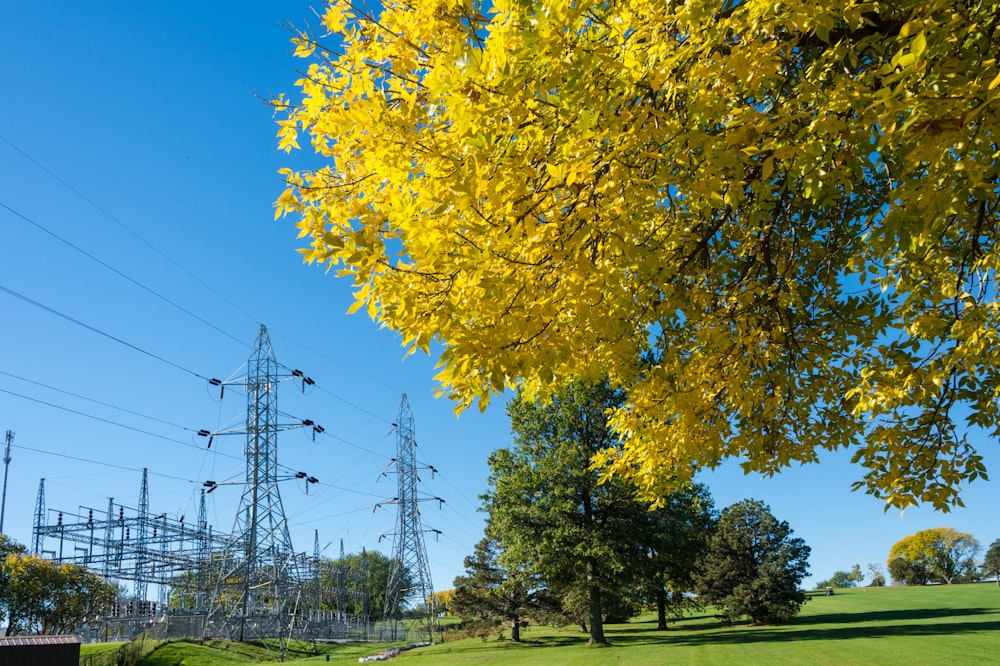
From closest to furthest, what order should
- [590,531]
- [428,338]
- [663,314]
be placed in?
[428,338]
[663,314]
[590,531]

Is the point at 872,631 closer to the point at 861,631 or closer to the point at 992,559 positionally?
the point at 861,631

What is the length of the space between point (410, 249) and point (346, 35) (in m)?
2.04

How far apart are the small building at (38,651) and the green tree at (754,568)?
34603 millimetres

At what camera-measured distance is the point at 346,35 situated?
456cm

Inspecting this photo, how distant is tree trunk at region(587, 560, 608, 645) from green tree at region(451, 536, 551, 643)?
6.75 metres

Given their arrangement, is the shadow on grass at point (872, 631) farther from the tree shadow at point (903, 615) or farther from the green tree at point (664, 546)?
the green tree at point (664, 546)

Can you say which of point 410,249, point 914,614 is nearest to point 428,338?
point 410,249

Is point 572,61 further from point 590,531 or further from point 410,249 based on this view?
point 590,531

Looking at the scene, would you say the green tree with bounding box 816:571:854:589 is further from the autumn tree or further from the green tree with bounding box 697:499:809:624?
the autumn tree

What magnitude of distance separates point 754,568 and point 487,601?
1759 cm

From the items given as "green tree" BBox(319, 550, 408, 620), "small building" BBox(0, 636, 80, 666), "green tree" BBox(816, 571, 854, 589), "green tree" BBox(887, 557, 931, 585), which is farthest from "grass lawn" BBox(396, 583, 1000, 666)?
"green tree" BBox(816, 571, 854, 589)

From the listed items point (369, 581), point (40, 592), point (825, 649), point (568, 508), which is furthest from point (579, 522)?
point (369, 581)

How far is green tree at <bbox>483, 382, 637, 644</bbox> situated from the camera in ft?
87.8

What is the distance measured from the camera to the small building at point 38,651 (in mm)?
15180
